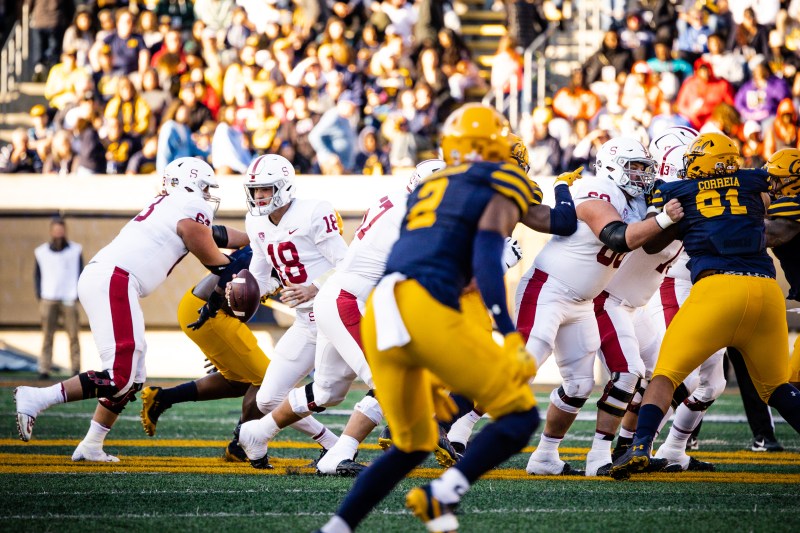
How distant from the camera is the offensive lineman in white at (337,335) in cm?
630

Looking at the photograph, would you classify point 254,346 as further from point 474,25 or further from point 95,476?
point 474,25

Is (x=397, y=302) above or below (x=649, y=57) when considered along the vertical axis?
below

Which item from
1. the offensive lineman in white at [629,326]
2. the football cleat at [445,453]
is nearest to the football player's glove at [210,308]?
the football cleat at [445,453]

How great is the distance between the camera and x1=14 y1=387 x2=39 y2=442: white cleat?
690 cm

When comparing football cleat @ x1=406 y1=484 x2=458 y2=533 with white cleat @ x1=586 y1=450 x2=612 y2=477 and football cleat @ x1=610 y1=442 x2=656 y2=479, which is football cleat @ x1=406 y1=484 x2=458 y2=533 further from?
white cleat @ x1=586 y1=450 x2=612 y2=477

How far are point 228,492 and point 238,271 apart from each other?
6.50ft

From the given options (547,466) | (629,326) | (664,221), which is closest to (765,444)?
(629,326)

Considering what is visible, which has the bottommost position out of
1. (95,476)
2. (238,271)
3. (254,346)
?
(95,476)

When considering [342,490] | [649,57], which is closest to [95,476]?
[342,490]

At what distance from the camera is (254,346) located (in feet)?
24.6

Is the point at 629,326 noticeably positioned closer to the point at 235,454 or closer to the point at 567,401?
the point at 567,401

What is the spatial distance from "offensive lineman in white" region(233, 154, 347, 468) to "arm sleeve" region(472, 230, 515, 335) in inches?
107

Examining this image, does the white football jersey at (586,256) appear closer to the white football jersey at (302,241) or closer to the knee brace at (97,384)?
the white football jersey at (302,241)

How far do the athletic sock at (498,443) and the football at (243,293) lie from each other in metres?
3.12
